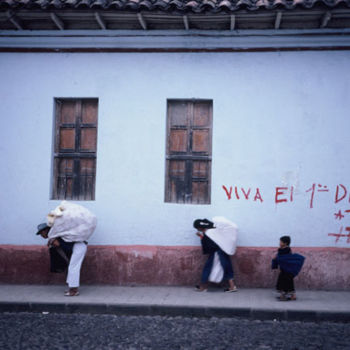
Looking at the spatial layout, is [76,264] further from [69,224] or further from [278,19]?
[278,19]

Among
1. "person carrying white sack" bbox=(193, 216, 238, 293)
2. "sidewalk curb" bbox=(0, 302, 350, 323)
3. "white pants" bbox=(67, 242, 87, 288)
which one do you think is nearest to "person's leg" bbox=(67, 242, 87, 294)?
"white pants" bbox=(67, 242, 87, 288)

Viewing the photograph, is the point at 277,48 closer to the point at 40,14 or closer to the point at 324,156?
the point at 324,156

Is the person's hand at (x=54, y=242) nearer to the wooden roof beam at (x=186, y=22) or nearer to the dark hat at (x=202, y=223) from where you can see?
the dark hat at (x=202, y=223)

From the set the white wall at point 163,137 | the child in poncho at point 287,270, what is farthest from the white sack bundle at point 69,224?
the child in poncho at point 287,270

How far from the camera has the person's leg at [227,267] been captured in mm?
7105

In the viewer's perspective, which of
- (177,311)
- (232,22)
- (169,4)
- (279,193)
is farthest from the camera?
(279,193)

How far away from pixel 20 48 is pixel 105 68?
160 centimetres

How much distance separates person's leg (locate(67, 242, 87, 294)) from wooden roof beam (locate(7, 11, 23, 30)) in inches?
156

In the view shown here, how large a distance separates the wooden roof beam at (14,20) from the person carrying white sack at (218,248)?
15.0 feet

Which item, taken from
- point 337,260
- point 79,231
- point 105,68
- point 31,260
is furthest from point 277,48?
point 31,260

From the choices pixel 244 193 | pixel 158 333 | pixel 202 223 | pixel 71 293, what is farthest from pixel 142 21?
pixel 158 333

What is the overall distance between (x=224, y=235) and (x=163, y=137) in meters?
1.97

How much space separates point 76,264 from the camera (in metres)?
6.91

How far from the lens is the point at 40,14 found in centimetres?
748
